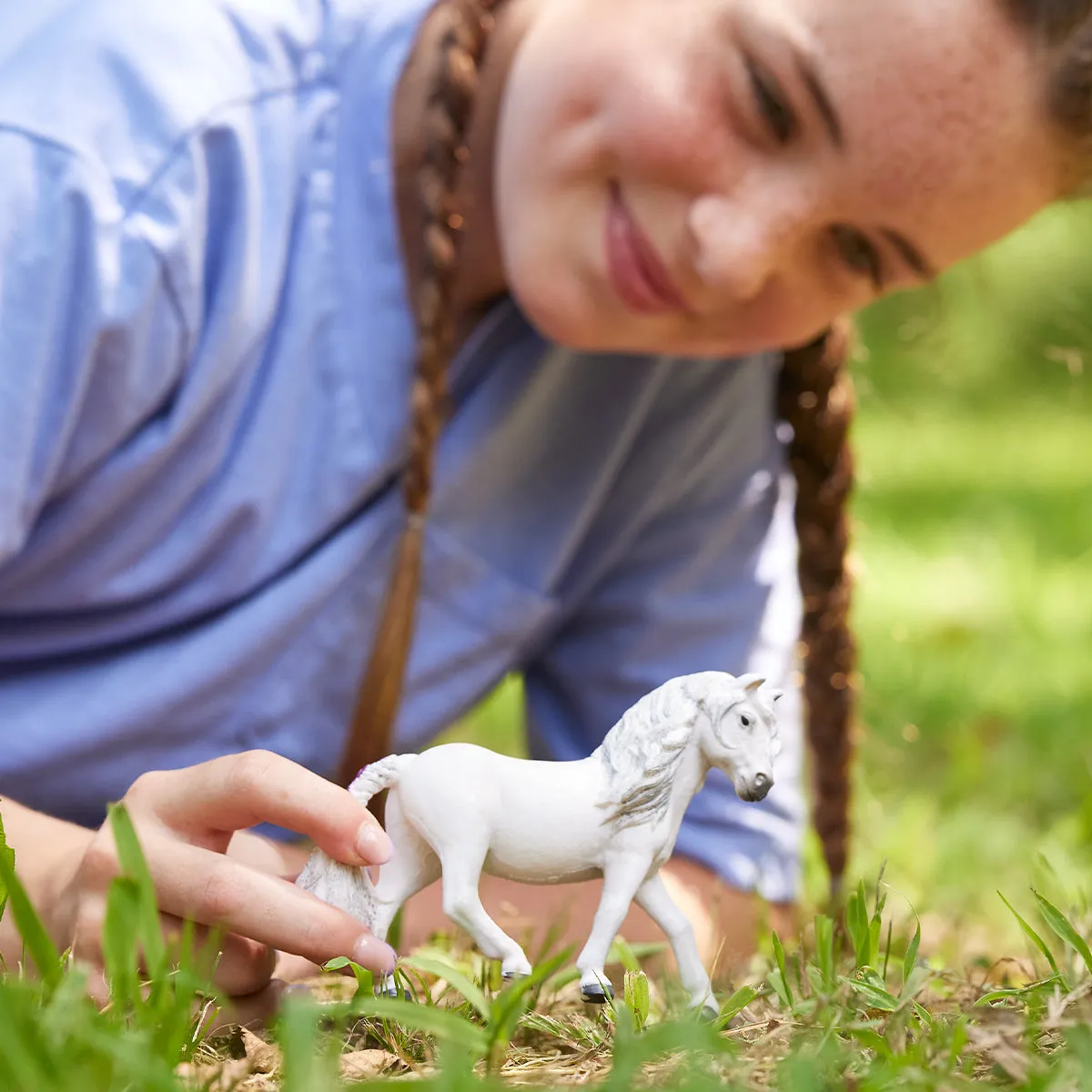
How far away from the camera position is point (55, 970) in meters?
0.81

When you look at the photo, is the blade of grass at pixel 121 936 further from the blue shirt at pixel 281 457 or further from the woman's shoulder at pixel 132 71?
the woman's shoulder at pixel 132 71

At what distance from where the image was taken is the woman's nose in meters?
1.37

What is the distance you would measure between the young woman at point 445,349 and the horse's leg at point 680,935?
345mm

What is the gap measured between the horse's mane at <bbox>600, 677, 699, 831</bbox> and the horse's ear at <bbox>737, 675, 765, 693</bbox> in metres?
0.03

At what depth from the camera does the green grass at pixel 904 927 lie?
74 centimetres

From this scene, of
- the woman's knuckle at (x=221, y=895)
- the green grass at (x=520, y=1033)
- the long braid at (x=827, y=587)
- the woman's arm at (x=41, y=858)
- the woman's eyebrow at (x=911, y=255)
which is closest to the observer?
the green grass at (x=520, y=1033)

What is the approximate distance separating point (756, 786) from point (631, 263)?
2.56ft

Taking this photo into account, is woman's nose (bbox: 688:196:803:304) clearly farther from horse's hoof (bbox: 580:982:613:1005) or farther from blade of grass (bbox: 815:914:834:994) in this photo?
horse's hoof (bbox: 580:982:613:1005)

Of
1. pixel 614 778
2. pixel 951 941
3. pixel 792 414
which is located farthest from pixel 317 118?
pixel 951 941

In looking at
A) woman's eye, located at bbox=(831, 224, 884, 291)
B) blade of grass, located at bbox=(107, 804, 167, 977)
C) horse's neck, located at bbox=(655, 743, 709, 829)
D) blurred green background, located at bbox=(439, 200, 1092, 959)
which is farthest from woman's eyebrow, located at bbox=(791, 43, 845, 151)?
blade of grass, located at bbox=(107, 804, 167, 977)

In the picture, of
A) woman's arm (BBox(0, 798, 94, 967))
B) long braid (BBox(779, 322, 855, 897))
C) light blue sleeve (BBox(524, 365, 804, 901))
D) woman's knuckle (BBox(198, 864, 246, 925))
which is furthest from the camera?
light blue sleeve (BBox(524, 365, 804, 901))

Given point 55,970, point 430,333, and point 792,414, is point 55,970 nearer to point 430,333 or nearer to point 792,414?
point 430,333

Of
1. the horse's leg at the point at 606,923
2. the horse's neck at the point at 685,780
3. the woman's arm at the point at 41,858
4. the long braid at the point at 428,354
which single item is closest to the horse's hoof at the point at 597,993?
the horse's leg at the point at 606,923

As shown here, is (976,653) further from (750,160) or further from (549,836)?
(549,836)
